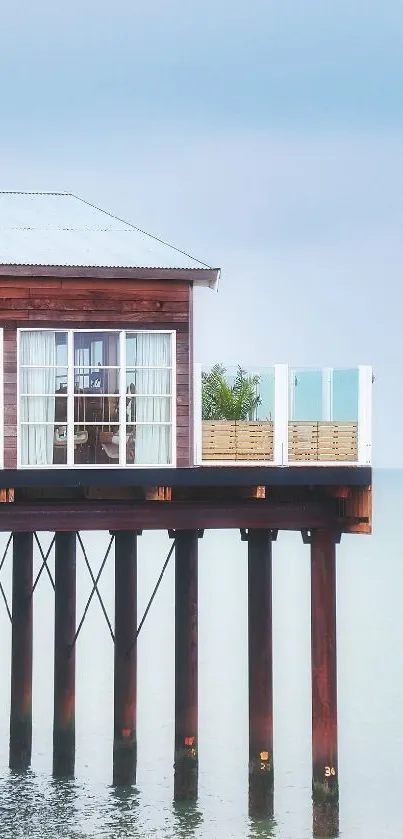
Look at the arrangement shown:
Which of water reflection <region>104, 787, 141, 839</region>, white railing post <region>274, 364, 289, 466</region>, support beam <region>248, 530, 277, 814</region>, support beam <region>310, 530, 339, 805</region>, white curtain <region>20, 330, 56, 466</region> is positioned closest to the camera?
white curtain <region>20, 330, 56, 466</region>

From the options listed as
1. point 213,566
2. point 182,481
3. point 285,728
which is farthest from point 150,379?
point 213,566

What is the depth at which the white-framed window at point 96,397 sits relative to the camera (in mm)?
30078

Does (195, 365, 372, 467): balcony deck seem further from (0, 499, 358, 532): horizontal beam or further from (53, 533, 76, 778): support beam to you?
(53, 533, 76, 778): support beam

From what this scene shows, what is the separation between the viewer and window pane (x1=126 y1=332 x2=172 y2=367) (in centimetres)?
3023

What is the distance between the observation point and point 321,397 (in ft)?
101

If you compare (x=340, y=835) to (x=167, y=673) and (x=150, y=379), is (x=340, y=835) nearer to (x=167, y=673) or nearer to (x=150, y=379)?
(x=150, y=379)

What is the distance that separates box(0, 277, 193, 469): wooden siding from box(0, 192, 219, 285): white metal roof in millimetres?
332

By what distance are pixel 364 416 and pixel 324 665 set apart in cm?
394

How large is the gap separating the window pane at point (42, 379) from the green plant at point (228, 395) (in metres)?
2.16

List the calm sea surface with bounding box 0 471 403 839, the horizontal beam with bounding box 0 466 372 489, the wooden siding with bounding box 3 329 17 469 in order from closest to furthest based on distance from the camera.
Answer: the horizontal beam with bounding box 0 466 372 489 → the wooden siding with bounding box 3 329 17 469 → the calm sea surface with bounding box 0 471 403 839

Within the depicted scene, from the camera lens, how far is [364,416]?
101 feet

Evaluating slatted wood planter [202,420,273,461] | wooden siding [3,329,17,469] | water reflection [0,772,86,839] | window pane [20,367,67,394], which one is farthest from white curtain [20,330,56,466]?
water reflection [0,772,86,839]

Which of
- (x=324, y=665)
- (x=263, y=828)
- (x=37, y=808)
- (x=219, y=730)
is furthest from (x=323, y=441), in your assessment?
(x=219, y=730)

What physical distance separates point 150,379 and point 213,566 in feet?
361
